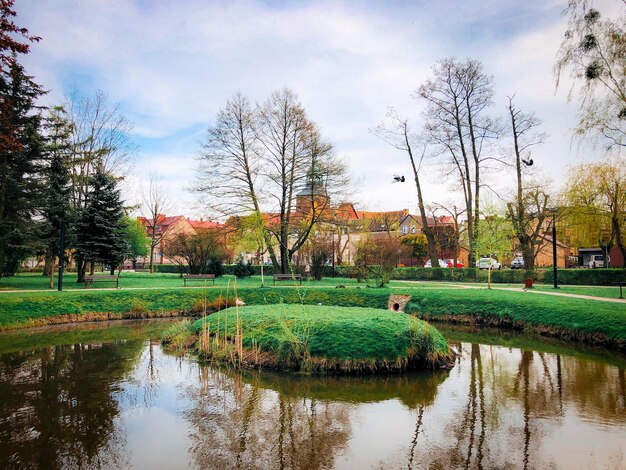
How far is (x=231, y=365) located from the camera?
9.11 meters

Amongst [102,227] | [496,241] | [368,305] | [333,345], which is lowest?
[368,305]

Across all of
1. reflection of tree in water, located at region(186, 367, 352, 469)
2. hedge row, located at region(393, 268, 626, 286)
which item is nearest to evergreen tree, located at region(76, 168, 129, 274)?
reflection of tree in water, located at region(186, 367, 352, 469)

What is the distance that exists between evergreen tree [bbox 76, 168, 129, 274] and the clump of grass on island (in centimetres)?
1695

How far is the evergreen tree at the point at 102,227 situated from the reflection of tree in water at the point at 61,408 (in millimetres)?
14684

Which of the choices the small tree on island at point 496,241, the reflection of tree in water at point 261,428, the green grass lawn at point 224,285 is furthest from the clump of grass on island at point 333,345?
the small tree on island at point 496,241

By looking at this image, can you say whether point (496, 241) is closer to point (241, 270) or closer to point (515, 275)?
point (515, 275)

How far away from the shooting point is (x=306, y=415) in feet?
20.1

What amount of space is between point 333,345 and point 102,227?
785 inches

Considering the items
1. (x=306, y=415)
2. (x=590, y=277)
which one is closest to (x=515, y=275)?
(x=590, y=277)

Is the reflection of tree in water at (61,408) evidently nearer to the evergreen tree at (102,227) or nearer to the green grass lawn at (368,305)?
the green grass lawn at (368,305)

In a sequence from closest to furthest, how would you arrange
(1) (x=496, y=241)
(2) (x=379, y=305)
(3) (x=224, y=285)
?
(2) (x=379, y=305)
(3) (x=224, y=285)
(1) (x=496, y=241)

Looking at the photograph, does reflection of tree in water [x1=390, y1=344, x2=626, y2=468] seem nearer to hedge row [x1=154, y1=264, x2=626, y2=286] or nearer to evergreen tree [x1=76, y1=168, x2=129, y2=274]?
hedge row [x1=154, y1=264, x2=626, y2=286]

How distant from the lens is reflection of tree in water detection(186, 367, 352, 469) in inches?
186

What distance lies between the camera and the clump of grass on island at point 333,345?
8.59 meters
